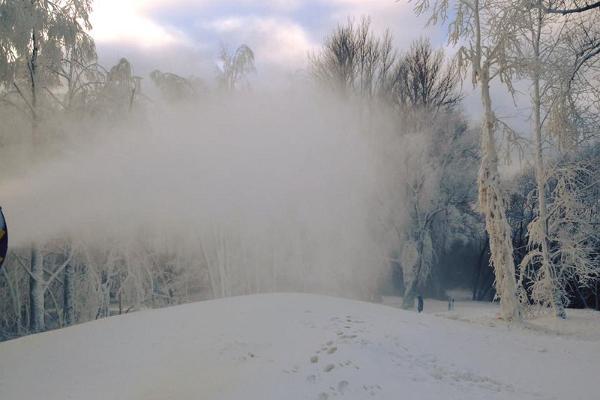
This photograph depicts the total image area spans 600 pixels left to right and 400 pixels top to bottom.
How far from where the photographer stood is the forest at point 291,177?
494 inches

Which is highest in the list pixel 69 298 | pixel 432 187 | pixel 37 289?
pixel 432 187

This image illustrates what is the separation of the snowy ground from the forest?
3.83 m

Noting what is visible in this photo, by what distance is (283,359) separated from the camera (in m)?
5.51

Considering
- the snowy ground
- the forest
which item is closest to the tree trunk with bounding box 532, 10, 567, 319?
the forest

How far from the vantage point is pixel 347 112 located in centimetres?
2817

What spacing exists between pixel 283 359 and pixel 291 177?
705 inches

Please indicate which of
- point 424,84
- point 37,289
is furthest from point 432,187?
point 37,289

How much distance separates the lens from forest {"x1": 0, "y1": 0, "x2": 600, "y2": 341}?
1254 centimetres

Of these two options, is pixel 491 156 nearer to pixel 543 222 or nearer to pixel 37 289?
pixel 543 222

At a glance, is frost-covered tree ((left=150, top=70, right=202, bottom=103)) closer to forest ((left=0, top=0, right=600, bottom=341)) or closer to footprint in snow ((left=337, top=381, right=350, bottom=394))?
forest ((left=0, top=0, right=600, bottom=341))

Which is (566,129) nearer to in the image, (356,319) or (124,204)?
(356,319)

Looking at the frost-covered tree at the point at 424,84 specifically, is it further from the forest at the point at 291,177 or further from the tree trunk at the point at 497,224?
the tree trunk at the point at 497,224

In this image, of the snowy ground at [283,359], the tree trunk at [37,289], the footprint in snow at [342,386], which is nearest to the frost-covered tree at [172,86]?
the tree trunk at [37,289]

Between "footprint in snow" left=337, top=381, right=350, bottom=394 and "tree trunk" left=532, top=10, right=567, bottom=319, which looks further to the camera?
"tree trunk" left=532, top=10, right=567, bottom=319
